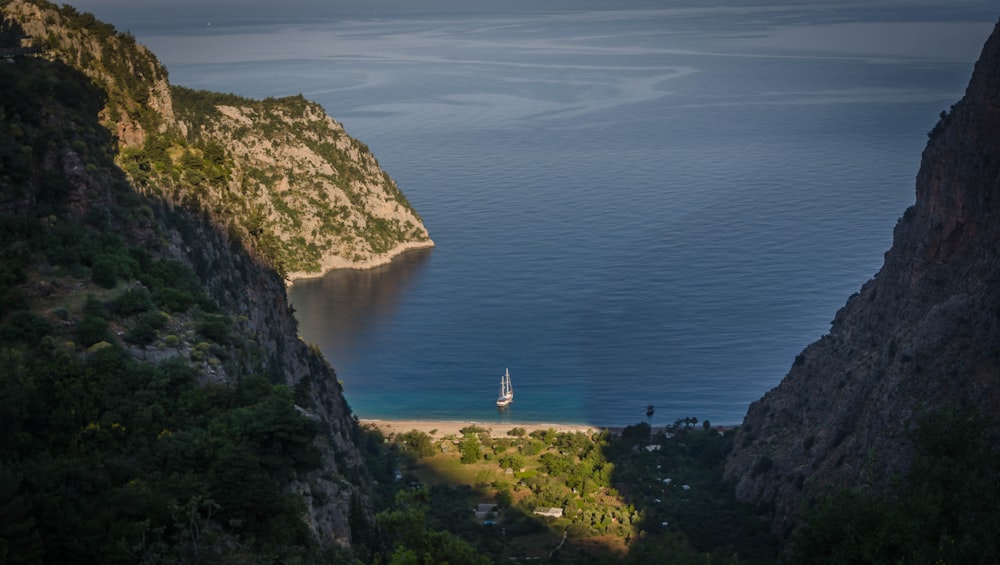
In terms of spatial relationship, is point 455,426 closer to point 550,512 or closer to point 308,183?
point 550,512

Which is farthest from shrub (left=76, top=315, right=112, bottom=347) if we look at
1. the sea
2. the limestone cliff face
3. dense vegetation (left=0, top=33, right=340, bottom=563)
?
the sea

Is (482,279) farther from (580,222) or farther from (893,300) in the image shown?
(893,300)

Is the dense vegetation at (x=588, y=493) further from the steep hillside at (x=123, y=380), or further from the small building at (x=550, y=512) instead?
the steep hillside at (x=123, y=380)

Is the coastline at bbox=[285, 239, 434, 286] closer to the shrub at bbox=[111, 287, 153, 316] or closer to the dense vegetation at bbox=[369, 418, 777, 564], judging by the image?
the dense vegetation at bbox=[369, 418, 777, 564]

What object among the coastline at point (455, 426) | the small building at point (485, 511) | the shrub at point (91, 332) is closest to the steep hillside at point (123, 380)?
the shrub at point (91, 332)

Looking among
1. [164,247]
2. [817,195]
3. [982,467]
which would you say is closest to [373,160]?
[817,195]

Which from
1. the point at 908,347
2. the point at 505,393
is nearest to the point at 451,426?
the point at 505,393
